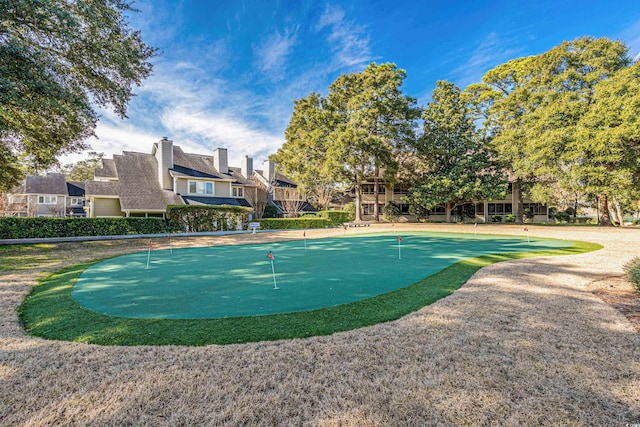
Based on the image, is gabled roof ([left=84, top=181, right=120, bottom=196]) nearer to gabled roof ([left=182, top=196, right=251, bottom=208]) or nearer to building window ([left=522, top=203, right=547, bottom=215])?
gabled roof ([left=182, top=196, right=251, bottom=208])

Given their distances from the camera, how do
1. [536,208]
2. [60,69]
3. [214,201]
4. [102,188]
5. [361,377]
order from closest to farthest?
[361,377] < [60,69] < [102,188] < [214,201] < [536,208]

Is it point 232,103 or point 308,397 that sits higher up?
point 232,103

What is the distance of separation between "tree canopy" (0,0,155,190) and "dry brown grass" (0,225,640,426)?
7951 millimetres

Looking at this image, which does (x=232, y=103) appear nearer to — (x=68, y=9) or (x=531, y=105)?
(x=68, y=9)

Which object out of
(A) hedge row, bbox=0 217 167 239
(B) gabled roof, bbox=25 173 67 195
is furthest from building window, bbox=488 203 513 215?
(B) gabled roof, bbox=25 173 67 195

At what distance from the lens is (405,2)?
1358 centimetres

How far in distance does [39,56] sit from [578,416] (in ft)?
47.6

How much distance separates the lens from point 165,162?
1040 inches

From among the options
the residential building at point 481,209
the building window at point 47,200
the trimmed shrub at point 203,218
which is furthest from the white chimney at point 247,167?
the building window at point 47,200

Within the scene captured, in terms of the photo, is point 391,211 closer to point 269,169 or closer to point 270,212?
point 270,212

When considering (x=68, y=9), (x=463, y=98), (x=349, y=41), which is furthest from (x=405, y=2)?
(x=463, y=98)

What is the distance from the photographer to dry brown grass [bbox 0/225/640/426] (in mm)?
2281

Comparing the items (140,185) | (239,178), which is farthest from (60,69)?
(239,178)

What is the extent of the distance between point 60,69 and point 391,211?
32892 millimetres
